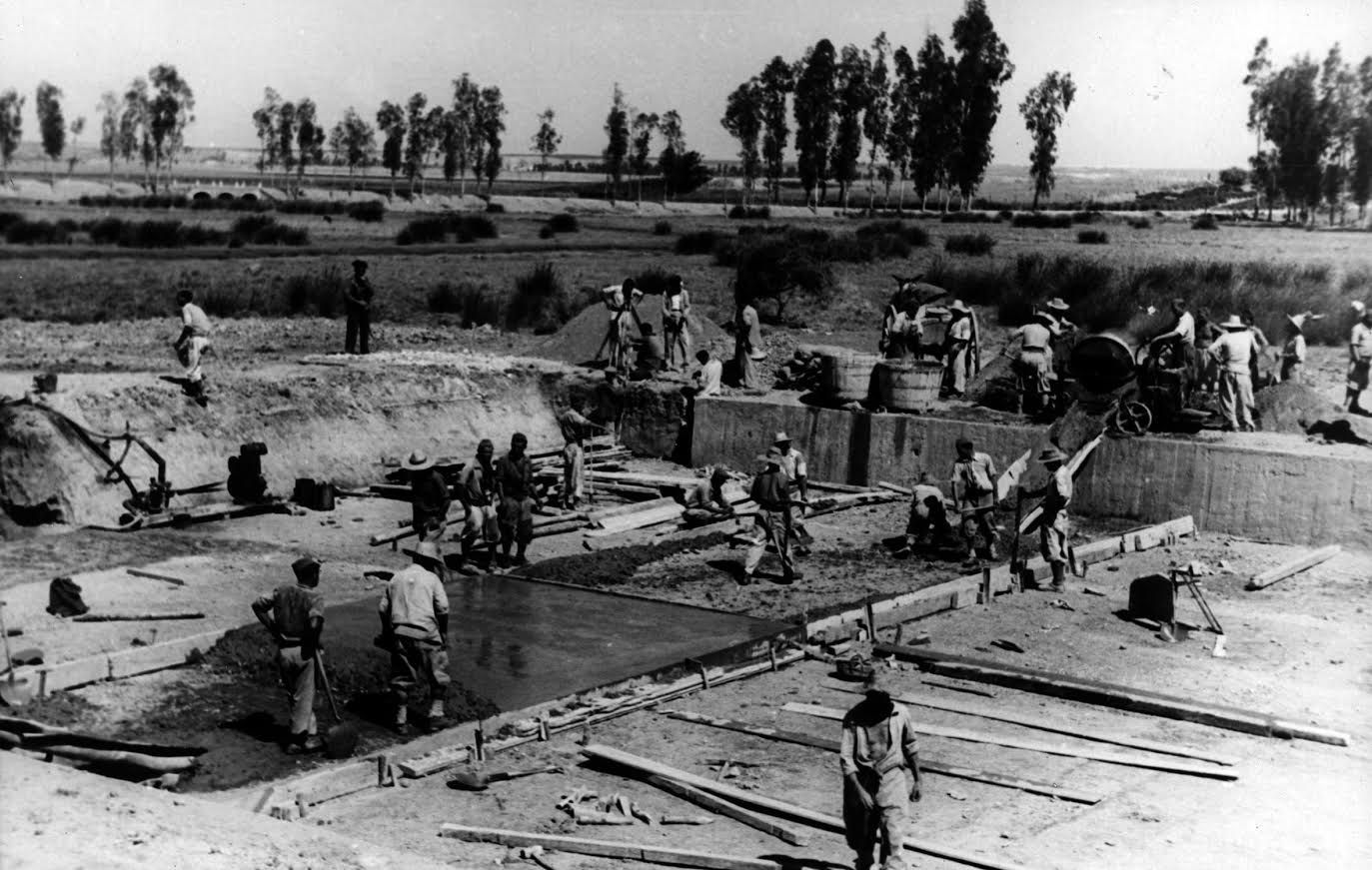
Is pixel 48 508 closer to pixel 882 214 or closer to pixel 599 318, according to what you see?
pixel 599 318

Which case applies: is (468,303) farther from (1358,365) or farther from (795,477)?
(1358,365)

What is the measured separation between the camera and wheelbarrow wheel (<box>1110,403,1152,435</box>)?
19562 millimetres

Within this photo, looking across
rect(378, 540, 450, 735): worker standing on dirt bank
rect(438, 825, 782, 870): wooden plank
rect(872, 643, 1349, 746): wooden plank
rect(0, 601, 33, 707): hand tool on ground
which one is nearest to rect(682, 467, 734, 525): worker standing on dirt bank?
rect(872, 643, 1349, 746): wooden plank

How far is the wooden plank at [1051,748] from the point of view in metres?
10.3

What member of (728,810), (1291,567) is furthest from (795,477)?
(728,810)

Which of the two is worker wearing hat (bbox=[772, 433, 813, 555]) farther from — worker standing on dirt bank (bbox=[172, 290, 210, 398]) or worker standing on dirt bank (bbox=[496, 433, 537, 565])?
worker standing on dirt bank (bbox=[172, 290, 210, 398])

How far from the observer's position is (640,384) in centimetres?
2431

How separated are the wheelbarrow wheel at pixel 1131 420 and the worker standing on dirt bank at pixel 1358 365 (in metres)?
3.73

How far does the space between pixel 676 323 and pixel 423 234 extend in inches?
1253

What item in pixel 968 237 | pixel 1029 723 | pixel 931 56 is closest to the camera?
pixel 1029 723

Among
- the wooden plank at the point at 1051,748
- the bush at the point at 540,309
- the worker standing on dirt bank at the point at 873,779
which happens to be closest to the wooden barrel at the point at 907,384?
the wooden plank at the point at 1051,748

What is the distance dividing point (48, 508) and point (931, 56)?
61.6m

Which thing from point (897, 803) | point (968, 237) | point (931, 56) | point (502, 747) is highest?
point (931, 56)

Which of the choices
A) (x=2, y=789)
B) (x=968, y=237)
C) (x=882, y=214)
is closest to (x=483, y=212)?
(x=882, y=214)
